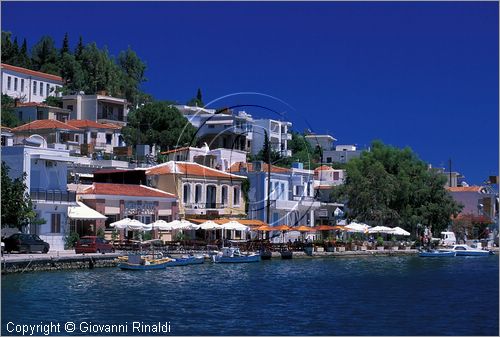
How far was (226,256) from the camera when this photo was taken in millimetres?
72000

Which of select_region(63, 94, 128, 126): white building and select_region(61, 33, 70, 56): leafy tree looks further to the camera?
select_region(61, 33, 70, 56): leafy tree

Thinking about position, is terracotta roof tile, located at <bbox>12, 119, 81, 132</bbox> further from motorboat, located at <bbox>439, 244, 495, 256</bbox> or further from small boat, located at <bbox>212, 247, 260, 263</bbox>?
motorboat, located at <bbox>439, 244, 495, 256</bbox>

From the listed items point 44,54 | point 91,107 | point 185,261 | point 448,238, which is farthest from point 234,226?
point 44,54

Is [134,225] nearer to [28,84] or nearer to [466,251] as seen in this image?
[466,251]

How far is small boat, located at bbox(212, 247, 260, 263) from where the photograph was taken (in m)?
71.8

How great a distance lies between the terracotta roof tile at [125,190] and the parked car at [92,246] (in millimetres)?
7828

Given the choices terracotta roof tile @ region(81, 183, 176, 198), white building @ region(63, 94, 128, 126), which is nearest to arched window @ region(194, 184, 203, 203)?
terracotta roof tile @ region(81, 183, 176, 198)

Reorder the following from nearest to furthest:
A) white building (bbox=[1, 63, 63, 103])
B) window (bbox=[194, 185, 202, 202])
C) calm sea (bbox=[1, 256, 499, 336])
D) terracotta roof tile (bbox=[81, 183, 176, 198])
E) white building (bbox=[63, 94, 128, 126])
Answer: calm sea (bbox=[1, 256, 499, 336]), terracotta roof tile (bbox=[81, 183, 176, 198]), window (bbox=[194, 185, 202, 202]), white building (bbox=[1, 63, 63, 103]), white building (bbox=[63, 94, 128, 126])

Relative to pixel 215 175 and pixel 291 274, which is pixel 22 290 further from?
pixel 215 175

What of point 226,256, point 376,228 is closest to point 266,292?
point 226,256

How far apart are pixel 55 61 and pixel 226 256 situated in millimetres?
76079

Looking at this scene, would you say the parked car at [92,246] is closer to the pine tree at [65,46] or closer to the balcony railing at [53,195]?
the balcony railing at [53,195]

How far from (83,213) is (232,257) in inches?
454

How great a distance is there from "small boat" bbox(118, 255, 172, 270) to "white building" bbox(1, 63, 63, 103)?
61.6m
